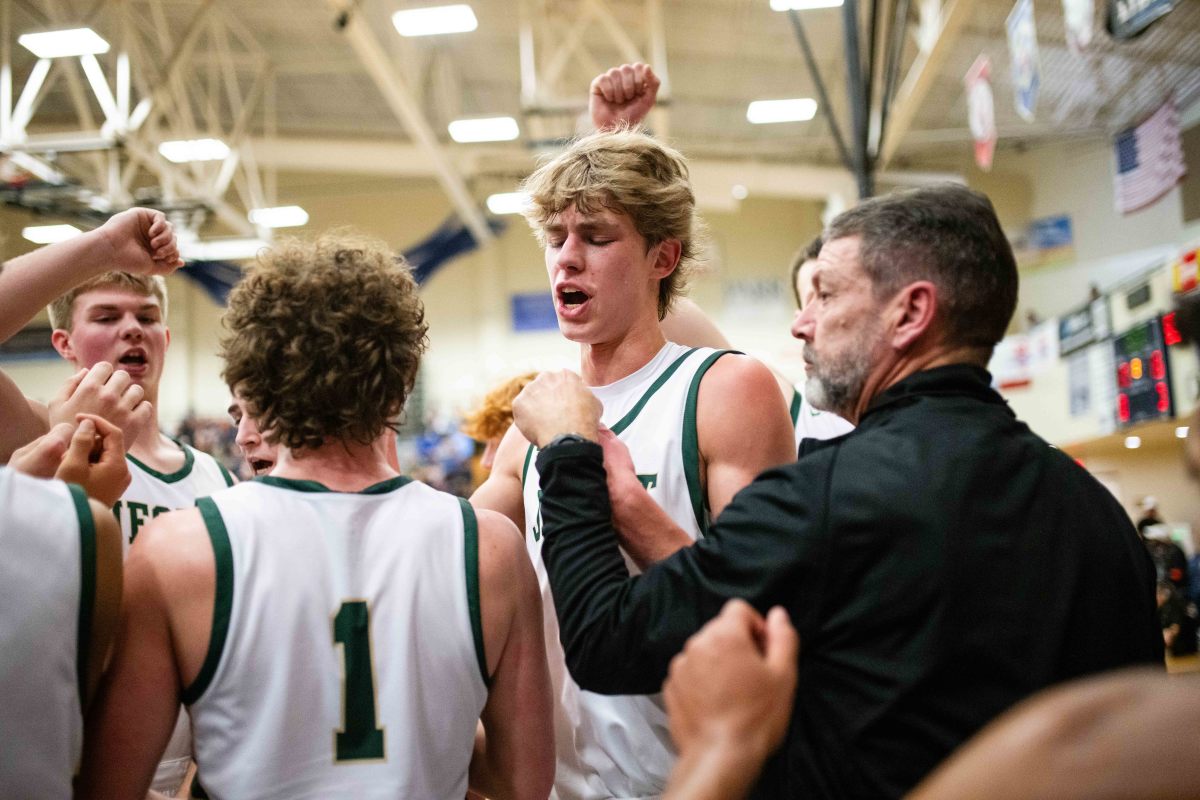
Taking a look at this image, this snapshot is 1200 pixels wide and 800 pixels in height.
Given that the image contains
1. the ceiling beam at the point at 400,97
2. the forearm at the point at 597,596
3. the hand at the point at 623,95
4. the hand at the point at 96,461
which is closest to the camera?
the forearm at the point at 597,596

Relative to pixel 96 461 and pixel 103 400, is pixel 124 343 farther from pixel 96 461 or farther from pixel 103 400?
pixel 96 461

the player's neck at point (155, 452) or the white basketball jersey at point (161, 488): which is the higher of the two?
the player's neck at point (155, 452)

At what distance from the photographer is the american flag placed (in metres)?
12.3

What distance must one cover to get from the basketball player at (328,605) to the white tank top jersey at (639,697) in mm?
331

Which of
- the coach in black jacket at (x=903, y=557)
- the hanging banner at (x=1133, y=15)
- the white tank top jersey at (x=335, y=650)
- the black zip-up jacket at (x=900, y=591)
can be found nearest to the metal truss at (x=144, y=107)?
the hanging banner at (x=1133, y=15)

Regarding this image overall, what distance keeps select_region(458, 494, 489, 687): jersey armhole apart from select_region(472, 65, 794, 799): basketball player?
403mm

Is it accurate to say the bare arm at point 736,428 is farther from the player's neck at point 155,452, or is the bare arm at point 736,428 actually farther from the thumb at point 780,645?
the player's neck at point 155,452

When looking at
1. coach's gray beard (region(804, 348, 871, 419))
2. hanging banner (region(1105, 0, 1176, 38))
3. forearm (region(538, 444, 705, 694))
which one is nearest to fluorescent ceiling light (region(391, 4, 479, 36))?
hanging banner (region(1105, 0, 1176, 38))

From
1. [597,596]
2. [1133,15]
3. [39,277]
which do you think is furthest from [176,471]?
[1133,15]

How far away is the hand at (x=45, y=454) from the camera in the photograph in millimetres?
1720

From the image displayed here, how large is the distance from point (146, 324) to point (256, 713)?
6.49ft

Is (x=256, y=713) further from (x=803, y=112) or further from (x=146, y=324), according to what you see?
(x=803, y=112)

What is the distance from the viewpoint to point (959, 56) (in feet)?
45.0

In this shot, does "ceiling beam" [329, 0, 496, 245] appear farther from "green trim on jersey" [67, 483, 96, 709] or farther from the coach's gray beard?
"green trim on jersey" [67, 483, 96, 709]
